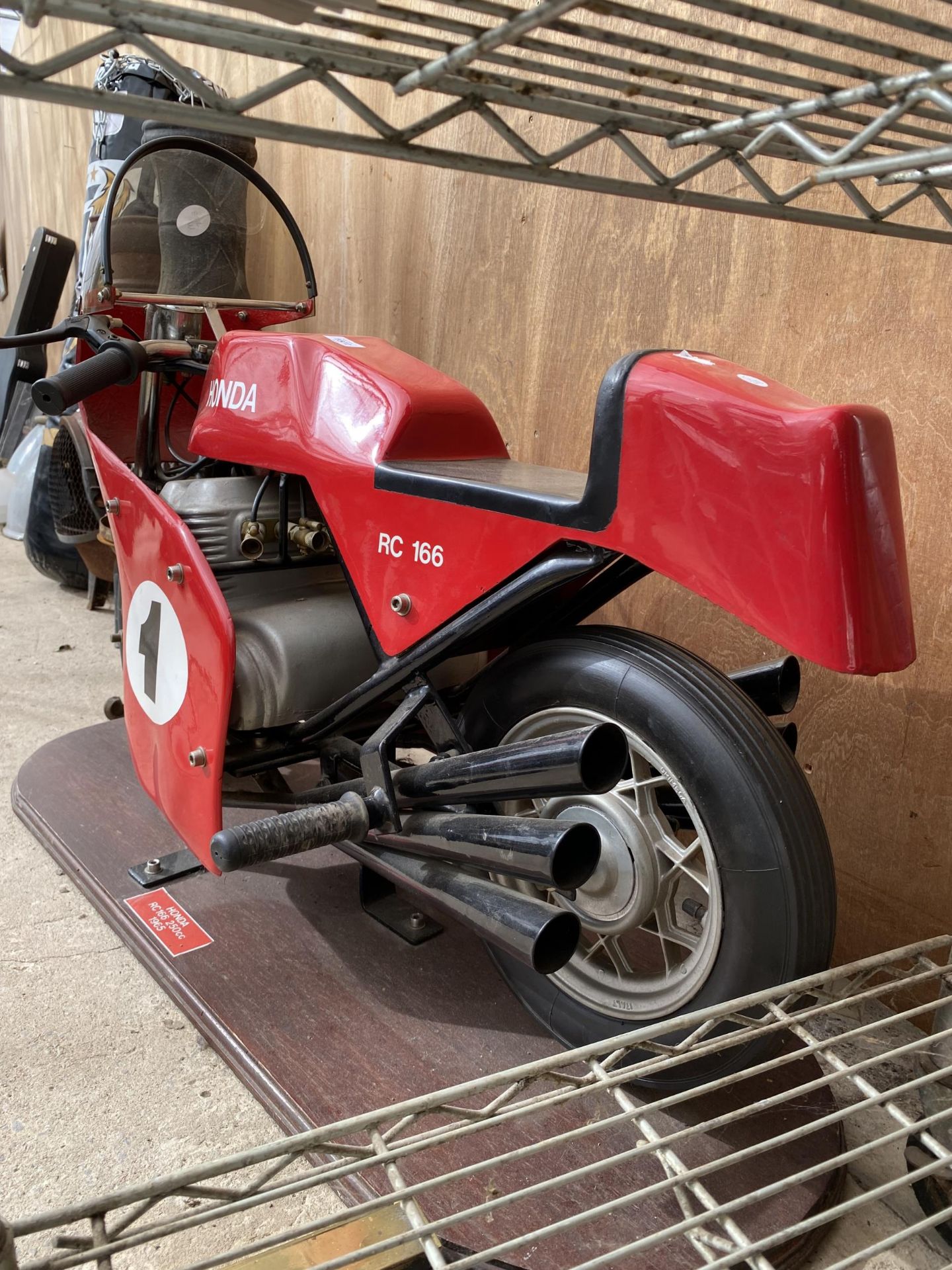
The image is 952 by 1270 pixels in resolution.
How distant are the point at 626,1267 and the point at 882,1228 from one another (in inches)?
13.0

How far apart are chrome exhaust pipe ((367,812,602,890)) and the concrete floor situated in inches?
15.1

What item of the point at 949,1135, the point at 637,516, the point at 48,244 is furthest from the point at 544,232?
the point at 949,1135

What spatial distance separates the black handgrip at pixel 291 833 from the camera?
1206 millimetres

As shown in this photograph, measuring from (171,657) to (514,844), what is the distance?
613 millimetres

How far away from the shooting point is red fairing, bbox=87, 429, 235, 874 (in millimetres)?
1361

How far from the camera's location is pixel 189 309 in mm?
Result: 1843

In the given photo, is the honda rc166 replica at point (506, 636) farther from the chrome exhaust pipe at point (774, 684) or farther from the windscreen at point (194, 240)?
the windscreen at point (194, 240)

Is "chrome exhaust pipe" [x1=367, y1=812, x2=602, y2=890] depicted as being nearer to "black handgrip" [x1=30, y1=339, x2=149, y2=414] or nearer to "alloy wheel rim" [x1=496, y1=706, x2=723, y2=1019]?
"alloy wheel rim" [x1=496, y1=706, x2=723, y2=1019]

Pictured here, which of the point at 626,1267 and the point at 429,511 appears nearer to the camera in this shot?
the point at 626,1267

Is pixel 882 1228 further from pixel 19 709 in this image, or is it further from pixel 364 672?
pixel 19 709

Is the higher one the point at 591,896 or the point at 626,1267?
the point at 591,896

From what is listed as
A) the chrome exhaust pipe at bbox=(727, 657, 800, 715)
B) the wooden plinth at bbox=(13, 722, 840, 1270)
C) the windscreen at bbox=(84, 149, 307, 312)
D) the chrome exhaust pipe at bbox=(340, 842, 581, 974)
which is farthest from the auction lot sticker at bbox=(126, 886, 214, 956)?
the windscreen at bbox=(84, 149, 307, 312)

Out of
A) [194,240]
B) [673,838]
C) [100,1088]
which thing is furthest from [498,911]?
[194,240]

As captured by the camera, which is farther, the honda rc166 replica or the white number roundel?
the white number roundel
